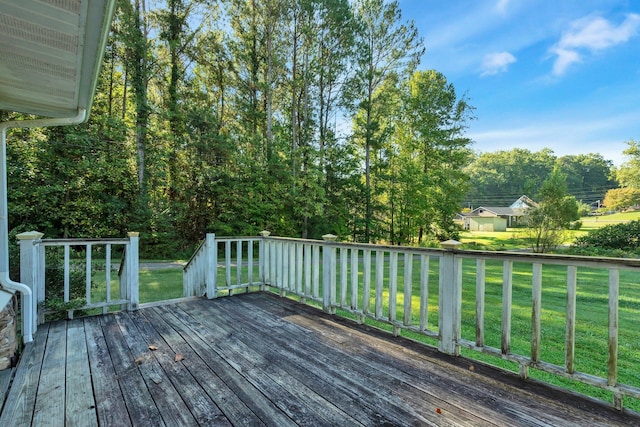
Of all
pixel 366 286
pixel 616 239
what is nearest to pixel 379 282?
pixel 366 286

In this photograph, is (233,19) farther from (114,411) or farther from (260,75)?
(114,411)

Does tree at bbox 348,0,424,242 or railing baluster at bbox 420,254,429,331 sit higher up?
tree at bbox 348,0,424,242

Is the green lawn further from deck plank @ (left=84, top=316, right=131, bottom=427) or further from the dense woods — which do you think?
the dense woods

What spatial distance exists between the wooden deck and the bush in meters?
16.0

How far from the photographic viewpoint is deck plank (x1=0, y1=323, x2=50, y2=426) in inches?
61.6

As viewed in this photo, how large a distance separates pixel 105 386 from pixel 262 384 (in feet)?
3.34

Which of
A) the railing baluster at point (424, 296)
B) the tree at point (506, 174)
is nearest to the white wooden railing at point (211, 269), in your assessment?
the railing baluster at point (424, 296)

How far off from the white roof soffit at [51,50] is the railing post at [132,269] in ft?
5.06

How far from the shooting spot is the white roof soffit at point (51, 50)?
142 cm

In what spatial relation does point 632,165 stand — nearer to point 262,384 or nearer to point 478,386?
point 478,386

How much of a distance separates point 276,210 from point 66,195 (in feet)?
21.7

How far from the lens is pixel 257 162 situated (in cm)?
1064

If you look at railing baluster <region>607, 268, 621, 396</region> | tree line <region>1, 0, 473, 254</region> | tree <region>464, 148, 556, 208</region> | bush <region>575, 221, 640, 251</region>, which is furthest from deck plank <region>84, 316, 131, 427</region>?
tree <region>464, 148, 556, 208</region>

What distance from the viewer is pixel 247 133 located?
11141 millimetres
